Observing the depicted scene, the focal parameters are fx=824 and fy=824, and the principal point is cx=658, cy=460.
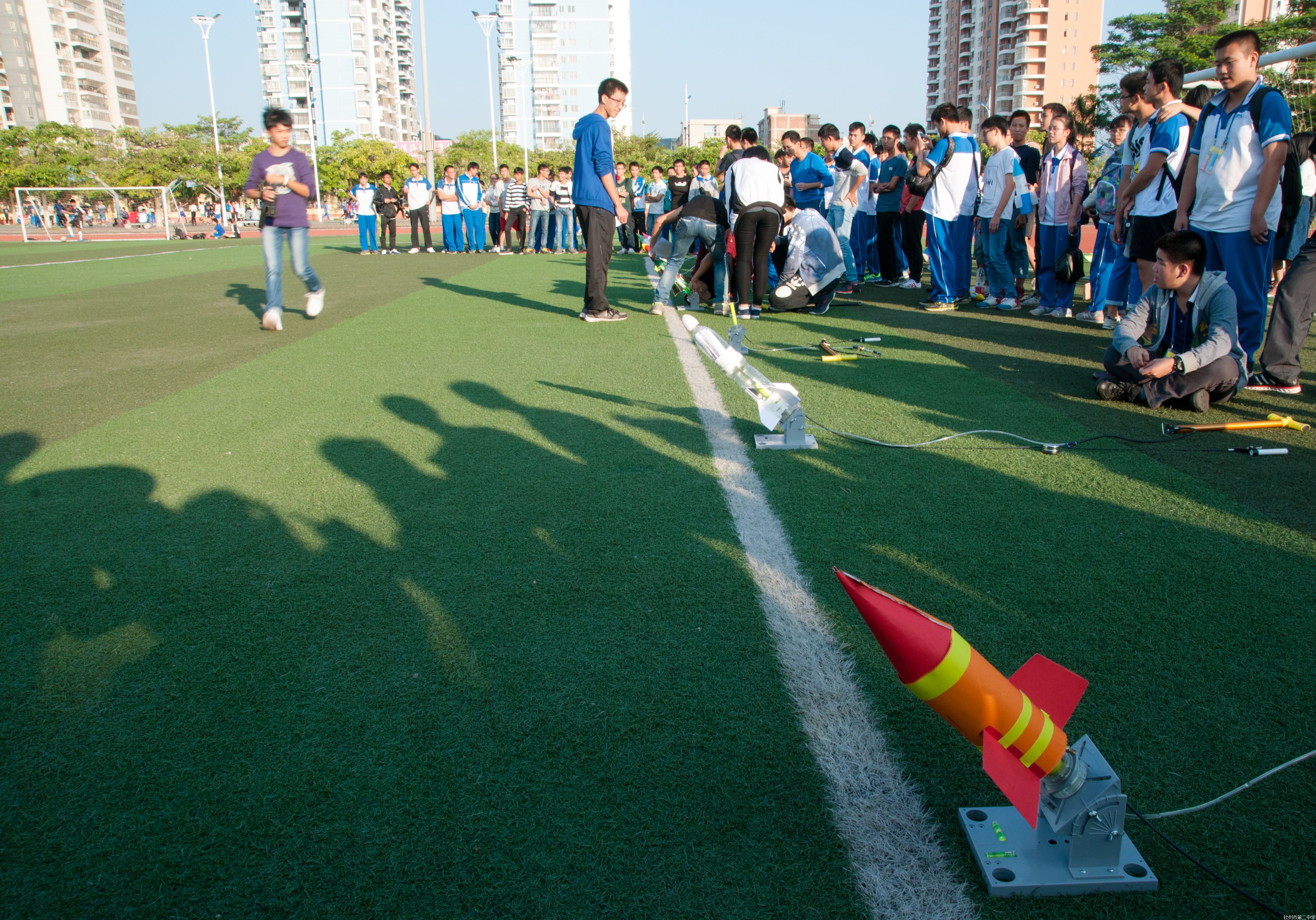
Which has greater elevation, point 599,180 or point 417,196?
point 417,196

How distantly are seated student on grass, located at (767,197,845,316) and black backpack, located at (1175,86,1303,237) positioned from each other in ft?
13.4

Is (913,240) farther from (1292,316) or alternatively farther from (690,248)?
(1292,316)

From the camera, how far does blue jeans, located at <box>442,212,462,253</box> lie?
2312 cm

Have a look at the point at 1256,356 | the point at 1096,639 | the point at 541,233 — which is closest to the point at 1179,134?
the point at 1256,356

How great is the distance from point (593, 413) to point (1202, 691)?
11.9 feet

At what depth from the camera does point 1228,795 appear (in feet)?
5.86

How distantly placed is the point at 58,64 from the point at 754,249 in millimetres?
136901

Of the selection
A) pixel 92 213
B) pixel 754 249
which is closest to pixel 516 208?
pixel 754 249

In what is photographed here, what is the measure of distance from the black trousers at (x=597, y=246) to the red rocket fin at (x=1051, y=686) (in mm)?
7165

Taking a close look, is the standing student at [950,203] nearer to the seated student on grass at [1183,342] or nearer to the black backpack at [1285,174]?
the black backpack at [1285,174]

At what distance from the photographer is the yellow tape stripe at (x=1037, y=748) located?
4.88 ft

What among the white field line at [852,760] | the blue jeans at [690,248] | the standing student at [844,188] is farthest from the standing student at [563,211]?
the white field line at [852,760]

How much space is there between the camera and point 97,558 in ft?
10.1

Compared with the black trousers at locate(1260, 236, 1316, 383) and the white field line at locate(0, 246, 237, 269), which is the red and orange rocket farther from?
the white field line at locate(0, 246, 237, 269)
